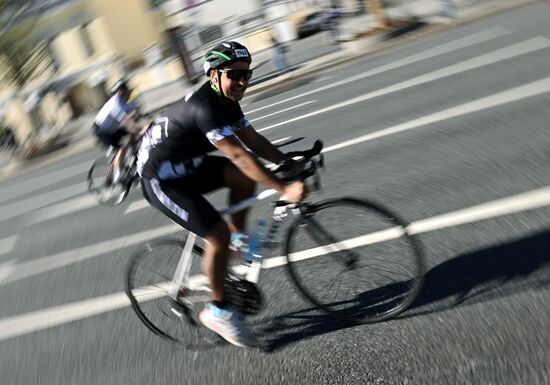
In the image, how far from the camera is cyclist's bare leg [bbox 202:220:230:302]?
3746mm

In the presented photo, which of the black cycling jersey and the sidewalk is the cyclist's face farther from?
the sidewalk

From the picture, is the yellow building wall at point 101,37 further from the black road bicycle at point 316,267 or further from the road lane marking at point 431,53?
the black road bicycle at point 316,267

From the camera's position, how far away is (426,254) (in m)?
4.54

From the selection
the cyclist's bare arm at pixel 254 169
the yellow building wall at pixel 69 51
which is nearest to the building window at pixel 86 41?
the yellow building wall at pixel 69 51

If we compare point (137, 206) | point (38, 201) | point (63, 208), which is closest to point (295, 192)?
point (137, 206)

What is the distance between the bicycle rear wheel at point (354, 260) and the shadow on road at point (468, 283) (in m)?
0.13

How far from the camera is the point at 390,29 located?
17.5 m

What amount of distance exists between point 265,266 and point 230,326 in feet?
3.95

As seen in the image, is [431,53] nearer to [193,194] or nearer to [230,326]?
[193,194]

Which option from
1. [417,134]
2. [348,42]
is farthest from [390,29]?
[417,134]

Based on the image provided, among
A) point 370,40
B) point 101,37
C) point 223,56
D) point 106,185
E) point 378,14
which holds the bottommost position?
point 101,37

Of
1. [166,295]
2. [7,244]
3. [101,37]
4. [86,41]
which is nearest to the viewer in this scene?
[166,295]

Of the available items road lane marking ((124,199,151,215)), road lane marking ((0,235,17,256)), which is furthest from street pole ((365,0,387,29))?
road lane marking ((0,235,17,256))

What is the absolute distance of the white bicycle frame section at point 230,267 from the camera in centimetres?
388
